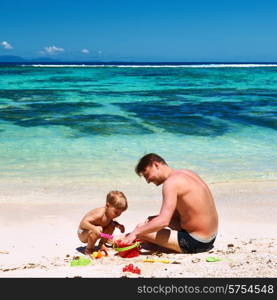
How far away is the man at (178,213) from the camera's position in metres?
4.54

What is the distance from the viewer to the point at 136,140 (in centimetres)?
1194

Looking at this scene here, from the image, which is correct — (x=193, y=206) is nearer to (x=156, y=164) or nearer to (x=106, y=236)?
(x=156, y=164)

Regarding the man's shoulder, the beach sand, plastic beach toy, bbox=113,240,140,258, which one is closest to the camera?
the beach sand

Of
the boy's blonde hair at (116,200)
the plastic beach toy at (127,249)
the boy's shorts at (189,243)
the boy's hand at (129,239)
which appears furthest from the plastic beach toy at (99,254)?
the boy's shorts at (189,243)

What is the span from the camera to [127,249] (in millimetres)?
4711

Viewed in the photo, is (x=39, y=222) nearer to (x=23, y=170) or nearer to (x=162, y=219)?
(x=162, y=219)

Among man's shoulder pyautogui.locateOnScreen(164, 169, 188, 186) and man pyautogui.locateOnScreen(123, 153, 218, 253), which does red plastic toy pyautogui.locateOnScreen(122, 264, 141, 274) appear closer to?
man pyautogui.locateOnScreen(123, 153, 218, 253)

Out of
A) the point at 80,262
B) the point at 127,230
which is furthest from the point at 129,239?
the point at 127,230

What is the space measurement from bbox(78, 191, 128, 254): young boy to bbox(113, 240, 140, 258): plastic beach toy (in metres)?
0.28

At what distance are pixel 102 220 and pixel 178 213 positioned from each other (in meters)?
0.81

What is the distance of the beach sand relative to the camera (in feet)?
13.6

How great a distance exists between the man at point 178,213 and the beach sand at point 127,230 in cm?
14

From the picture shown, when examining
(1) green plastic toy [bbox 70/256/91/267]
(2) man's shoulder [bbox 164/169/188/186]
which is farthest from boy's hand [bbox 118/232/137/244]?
(2) man's shoulder [bbox 164/169/188/186]
